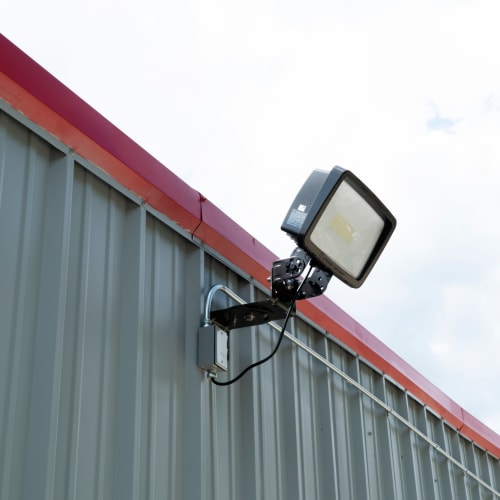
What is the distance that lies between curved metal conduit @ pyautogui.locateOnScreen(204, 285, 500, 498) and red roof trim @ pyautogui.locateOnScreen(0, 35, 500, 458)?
229mm

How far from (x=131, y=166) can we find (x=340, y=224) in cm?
90

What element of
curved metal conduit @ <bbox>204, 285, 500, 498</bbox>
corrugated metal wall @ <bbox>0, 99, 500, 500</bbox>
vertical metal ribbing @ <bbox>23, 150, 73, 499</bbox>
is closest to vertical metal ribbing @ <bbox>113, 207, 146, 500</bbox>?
corrugated metal wall @ <bbox>0, 99, 500, 500</bbox>

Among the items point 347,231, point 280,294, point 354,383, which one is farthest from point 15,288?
point 354,383

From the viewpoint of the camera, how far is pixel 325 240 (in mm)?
3484

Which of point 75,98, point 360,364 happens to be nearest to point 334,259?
point 75,98

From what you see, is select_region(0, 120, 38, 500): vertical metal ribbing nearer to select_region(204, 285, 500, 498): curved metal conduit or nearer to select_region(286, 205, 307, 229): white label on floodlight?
select_region(286, 205, 307, 229): white label on floodlight

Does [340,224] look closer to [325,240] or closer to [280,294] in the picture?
[325,240]

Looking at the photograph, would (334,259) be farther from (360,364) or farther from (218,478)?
(360,364)

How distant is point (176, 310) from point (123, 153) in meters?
0.74

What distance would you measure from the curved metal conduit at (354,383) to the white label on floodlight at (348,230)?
67 cm

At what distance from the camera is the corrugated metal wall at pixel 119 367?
110 inches

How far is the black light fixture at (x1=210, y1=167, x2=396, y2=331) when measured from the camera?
11.2ft

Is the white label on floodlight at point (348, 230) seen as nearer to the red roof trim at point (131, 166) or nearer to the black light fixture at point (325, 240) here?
the black light fixture at point (325, 240)

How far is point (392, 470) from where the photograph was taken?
5.50m
